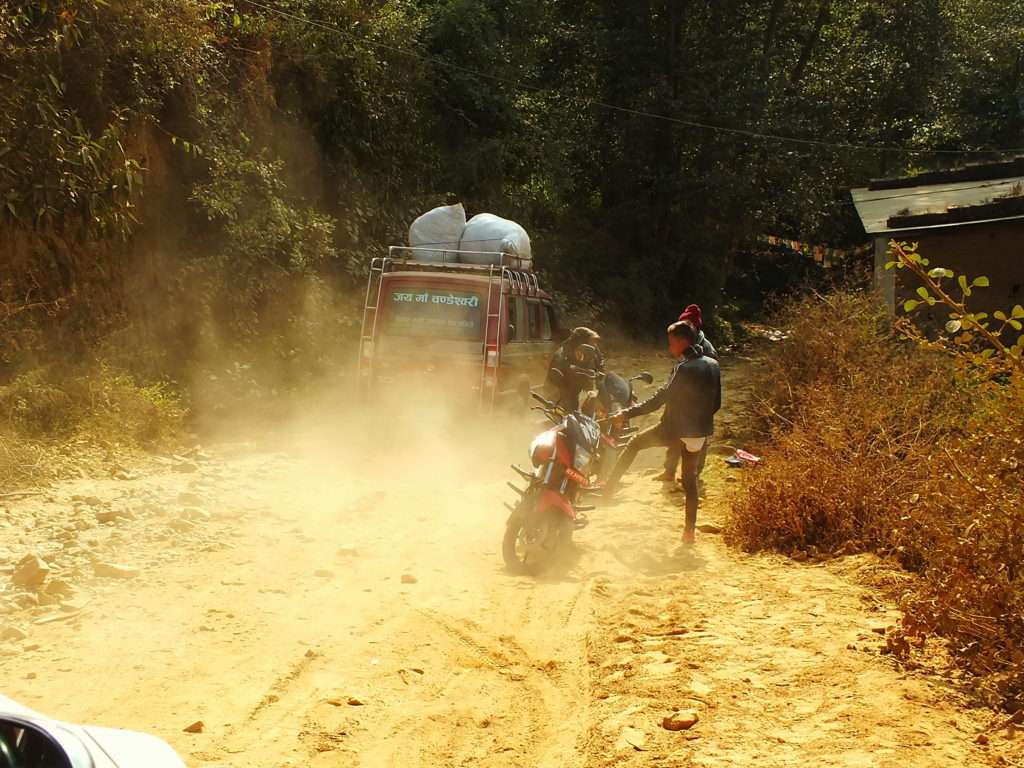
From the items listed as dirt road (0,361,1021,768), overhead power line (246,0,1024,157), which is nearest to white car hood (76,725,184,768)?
dirt road (0,361,1021,768)

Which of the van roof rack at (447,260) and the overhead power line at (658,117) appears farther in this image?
the overhead power line at (658,117)

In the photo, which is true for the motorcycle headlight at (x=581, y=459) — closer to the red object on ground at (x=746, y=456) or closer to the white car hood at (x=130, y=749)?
the red object on ground at (x=746, y=456)

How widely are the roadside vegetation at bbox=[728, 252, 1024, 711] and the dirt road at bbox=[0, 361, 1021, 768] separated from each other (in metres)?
0.35

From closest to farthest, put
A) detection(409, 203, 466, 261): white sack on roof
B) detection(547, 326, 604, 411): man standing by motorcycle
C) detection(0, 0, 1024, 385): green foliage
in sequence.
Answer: detection(547, 326, 604, 411): man standing by motorcycle < detection(0, 0, 1024, 385): green foliage < detection(409, 203, 466, 261): white sack on roof

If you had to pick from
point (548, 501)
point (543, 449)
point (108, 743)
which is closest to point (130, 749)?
point (108, 743)

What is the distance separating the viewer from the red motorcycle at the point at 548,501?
7.34 metres

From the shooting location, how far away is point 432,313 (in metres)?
11.6

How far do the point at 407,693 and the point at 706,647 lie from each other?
5.59ft

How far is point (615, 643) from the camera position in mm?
5828

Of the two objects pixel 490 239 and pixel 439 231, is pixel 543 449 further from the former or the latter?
pixel 439 231

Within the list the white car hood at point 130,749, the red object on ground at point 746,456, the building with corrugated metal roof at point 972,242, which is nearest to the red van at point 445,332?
the red object on ground at point 746,456

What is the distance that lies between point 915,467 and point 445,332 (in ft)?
19.1

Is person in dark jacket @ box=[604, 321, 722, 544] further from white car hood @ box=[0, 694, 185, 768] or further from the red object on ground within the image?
white car hood @ box=[0, 694, 185, 768]

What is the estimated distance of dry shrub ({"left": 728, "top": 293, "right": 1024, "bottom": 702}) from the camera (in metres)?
4.84
